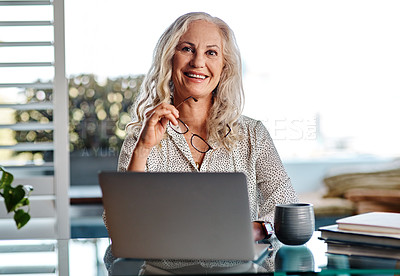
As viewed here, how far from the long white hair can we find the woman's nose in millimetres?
99

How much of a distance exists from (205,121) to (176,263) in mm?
981

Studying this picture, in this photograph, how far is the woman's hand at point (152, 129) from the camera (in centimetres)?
176

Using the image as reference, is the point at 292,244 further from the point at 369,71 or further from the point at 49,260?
the point at 369,71

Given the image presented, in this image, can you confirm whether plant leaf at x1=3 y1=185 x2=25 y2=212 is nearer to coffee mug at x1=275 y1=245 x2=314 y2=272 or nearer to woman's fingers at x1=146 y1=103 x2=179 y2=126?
woman's fingers at x1=146 y1=103 x2=179 y2=126

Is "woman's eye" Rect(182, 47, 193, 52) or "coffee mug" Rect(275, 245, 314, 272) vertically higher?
"woman's eye" Rect(182, 47, 193, 52)

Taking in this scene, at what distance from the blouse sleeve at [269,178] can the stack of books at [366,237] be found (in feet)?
1.51

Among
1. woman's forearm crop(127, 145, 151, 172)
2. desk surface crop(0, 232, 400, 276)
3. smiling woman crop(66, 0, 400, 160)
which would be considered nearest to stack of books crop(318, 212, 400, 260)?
desk surface crop(0, 232, 400, 276)

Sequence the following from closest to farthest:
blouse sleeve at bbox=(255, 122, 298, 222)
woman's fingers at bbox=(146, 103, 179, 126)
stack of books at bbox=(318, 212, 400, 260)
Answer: stack of books at bbox=(318, 212, 400, 260)
woman's fingers at bbox=(146, 103, 179, 126)
blouse sleeve at bbox=(255, 122, 298, 222)

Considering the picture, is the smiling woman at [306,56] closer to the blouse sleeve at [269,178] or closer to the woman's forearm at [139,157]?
the blouse sleeve at [269,178]

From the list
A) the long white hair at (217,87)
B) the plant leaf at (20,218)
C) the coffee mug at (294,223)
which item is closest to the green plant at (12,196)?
the plant leaf at (20,218)

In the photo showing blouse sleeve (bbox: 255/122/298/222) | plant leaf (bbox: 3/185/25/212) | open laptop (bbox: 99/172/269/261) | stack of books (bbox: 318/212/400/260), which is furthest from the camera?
blouse sleeve (bbox: 255/122/298/222)

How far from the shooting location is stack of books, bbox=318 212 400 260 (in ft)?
4.32

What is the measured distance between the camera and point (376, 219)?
4.69 ft

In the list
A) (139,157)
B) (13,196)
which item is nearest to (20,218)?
(13,196)
